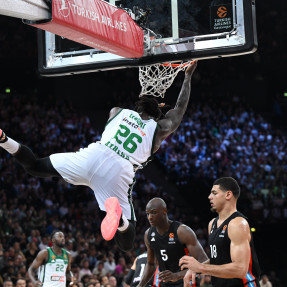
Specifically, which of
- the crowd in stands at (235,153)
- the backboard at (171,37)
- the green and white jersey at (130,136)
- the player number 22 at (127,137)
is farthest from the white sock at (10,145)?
the crowd in stands at (235,153)

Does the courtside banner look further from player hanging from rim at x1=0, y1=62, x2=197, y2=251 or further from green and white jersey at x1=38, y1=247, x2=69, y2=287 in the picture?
green and white jersey at x1=38, y1=247, x2=69, y2=287

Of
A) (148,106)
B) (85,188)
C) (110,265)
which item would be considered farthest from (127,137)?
(85,188)

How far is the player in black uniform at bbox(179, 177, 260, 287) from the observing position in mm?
5180

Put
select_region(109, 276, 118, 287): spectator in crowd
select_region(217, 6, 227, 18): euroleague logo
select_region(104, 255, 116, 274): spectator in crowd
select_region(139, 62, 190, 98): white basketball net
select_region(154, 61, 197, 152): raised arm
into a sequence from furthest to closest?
select_region(104, 255, 116, 274): spectator in crowd < select_region(109, 276, 118, 287): spectator in crowd < select_region(139, 62, 190, 98): white basketball net < select_region(217, 6, 227, 18): euroleague logo < select_region(154, 61, 197, 152): raised arm

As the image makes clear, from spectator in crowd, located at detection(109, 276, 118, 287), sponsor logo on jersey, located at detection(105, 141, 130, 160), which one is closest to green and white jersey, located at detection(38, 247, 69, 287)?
spectator in crowd, located at detection(109, 276, 118, 287)

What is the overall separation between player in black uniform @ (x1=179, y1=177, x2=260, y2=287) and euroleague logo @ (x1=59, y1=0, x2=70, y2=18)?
2117 mm

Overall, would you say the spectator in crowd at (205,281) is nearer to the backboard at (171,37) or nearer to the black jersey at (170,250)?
the black jersey at (170,250)

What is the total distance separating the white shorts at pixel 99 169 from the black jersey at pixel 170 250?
5.90 feet

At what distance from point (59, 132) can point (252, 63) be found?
816 cm

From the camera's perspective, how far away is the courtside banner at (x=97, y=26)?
17.6 ft

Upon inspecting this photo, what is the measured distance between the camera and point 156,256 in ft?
25.0

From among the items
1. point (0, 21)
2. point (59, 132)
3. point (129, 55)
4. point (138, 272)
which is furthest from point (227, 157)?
point (129, 55)

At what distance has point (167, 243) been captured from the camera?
748cm

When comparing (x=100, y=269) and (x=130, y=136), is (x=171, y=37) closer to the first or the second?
(x=130, y=136)
